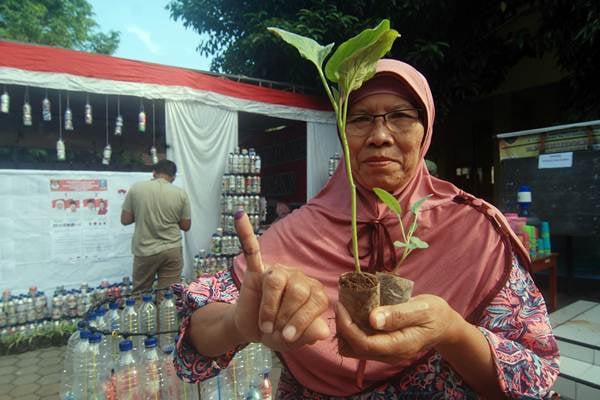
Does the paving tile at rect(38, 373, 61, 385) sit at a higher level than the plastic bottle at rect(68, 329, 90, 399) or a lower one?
lower

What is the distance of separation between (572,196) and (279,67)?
17.5 feet

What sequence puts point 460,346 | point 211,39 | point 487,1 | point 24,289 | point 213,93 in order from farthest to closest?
point 211,39
point 487,1
point 213,93
point 24,289
point 460,346

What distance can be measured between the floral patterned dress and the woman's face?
0.41m

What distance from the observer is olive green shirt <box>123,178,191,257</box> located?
424 cm

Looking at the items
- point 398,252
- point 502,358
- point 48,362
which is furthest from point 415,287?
point 48,362

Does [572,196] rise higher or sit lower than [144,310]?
higher

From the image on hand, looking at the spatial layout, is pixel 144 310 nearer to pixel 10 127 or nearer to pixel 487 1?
pixel 10 127

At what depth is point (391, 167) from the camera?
103 cm

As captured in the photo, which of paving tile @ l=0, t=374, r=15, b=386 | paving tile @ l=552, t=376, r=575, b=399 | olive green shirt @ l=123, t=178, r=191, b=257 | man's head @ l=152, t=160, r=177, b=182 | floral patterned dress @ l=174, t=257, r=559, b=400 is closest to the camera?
floral patterned dress @ l=174, t=257, r=559, b=400

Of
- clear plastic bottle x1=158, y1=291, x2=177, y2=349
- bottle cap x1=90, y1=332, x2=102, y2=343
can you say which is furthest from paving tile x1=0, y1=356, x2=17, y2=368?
bottle cap x1=90, y1=332, x2=102, y2=343

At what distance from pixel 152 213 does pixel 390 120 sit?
377 centimetres

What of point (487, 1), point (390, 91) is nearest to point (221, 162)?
point (390, 91)

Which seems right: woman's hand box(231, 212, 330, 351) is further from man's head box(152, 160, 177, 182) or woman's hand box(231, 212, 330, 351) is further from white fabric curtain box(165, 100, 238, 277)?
white fabric curtain box(165, 100, 238, 277)

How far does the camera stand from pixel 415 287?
1019 mm
